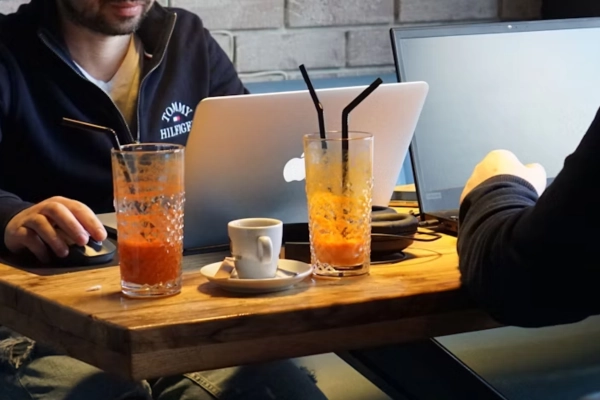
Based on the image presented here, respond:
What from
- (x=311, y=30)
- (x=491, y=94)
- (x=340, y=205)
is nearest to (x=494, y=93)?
(x=491, y=94)

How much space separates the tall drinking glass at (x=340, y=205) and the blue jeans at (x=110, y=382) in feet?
0.83

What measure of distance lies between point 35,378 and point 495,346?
1023 millimetres

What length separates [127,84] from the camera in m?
1.68

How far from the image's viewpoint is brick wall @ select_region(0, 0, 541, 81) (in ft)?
7.20

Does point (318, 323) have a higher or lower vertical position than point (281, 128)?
lower

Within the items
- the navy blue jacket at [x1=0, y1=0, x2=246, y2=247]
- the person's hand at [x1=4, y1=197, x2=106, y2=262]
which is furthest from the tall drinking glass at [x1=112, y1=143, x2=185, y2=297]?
the navy blue jacket at [x1=0, y1=0, x2=246, y2=247]

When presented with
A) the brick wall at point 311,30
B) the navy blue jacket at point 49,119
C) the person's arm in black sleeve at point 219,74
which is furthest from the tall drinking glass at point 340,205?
the brick wall at point 311,30

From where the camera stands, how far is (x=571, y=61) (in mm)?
1422

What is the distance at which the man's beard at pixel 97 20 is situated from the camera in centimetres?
161

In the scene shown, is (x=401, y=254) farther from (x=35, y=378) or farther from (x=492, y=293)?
(x=35, y=378)

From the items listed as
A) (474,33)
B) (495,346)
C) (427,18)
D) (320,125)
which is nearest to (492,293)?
(320,125)

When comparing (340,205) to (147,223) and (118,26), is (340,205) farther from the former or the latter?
(118,26)

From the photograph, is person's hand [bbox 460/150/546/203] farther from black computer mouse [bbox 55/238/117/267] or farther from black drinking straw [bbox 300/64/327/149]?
black computer mouse [bbox 55/238/117/267]

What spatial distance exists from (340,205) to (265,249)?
0.11 meters
